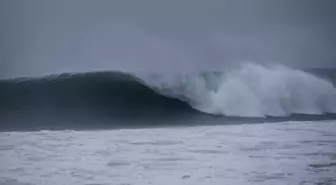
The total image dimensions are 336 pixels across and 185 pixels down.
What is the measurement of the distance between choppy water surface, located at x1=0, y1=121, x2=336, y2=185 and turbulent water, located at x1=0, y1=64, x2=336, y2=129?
1837 millimetres

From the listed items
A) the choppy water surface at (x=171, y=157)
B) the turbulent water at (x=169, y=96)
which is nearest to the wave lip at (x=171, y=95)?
the turbulent water at (x=169, y=96)

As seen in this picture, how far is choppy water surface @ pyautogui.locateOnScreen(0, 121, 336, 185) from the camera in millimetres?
3793

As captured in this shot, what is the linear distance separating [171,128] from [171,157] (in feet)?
8.09

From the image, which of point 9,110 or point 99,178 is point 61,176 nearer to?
point 99,178

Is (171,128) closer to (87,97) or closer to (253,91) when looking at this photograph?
(87,97)

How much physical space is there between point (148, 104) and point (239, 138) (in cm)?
361

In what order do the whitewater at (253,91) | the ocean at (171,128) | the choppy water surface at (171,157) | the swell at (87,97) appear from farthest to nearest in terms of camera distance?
the whitewater at (253,91), the swell at (87,97), the ocean at (171,128), the choppy water surface at (171,157)

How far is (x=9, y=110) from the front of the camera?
870cm

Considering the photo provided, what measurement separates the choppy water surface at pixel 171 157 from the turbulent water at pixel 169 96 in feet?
6.03

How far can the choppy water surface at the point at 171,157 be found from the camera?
379cm

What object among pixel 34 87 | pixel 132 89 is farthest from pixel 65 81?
pixel 132 89

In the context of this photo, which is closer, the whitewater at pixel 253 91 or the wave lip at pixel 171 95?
the wave lip at pixel 171 95

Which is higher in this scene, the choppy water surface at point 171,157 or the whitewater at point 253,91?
the whitewater at point 253,91

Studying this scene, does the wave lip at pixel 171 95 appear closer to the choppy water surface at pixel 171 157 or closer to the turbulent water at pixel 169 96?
the turbulent water at pixel 169 96
